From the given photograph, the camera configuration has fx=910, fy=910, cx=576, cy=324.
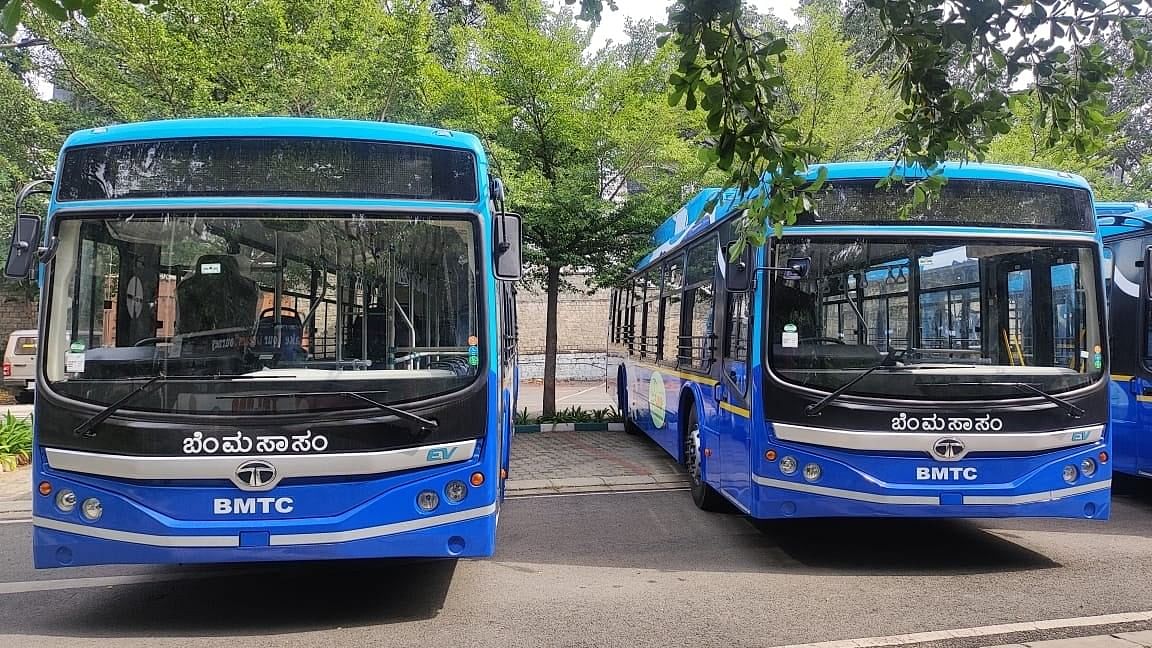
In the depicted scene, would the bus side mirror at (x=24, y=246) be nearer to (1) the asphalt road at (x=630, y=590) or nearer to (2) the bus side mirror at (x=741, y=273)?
(1) the asphalt road at (x=630, y=590)

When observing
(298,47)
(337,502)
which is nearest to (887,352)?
(337,502)

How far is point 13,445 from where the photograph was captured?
11.4 meters

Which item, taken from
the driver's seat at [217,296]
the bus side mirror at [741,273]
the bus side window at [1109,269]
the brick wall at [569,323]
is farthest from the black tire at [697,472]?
the brick wall at [569,323]

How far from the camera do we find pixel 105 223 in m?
5.13

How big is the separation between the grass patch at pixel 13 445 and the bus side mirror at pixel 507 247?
8757 millimetres

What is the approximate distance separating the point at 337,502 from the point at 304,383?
68 centimetres

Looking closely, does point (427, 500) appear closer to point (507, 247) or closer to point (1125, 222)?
point (507, 247)

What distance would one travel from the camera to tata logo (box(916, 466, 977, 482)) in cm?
612

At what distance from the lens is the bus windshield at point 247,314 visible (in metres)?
4.99

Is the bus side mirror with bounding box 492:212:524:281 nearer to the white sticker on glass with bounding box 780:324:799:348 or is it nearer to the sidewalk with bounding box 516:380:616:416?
the white sticker on glass with bounding box 780:324:799:348

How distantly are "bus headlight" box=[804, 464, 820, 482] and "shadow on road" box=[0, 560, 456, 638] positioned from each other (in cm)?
256

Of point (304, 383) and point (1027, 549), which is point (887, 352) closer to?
point (1027, 549)

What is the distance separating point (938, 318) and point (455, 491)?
354 cm

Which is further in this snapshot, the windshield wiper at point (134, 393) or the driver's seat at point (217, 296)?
Answer: the driver's seat at point (217, 296)
